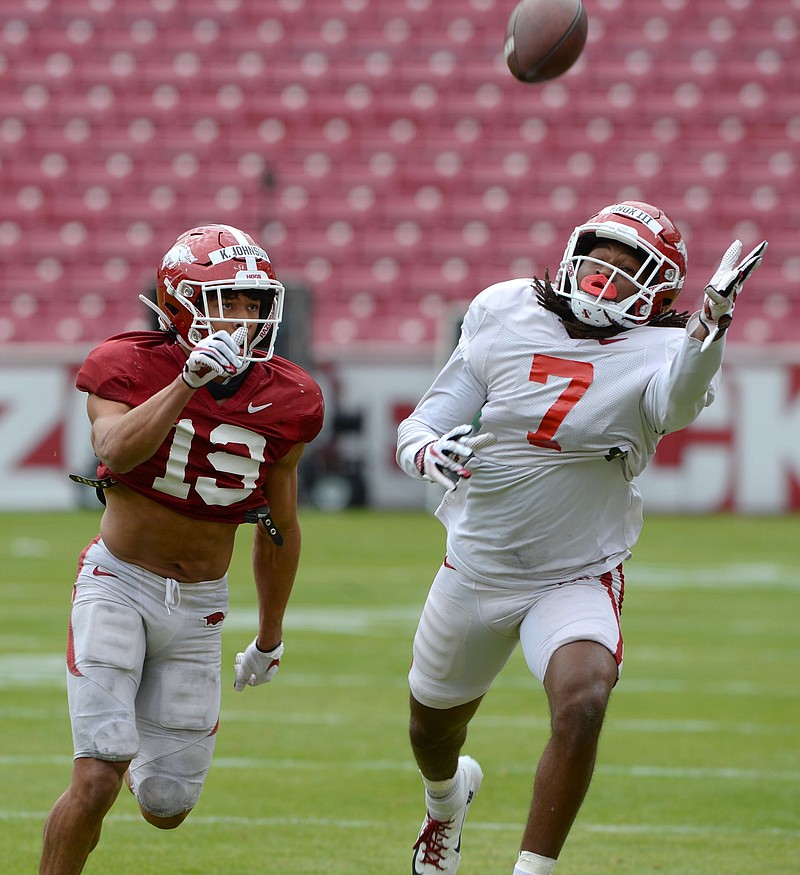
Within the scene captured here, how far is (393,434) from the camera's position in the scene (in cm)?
1609

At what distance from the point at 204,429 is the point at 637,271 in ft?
3.80

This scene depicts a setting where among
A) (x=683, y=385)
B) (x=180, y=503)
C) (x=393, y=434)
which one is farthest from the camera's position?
(x=393, y=434)

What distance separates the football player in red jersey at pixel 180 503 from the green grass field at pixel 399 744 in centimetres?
73

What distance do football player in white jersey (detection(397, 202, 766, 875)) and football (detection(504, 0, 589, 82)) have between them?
1442 mm

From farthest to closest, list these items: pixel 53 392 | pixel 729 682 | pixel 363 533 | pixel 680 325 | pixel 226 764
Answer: pixel 53 392 → pixel 363 533 → pixel 729 682 → pixel 226 764 → pixel 680 325

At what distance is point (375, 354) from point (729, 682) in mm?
8787

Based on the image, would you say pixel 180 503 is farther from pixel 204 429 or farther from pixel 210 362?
pixel 210 362

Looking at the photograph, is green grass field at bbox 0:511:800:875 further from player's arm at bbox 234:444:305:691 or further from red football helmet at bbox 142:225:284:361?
red football helmet at bbox 142:225:284:361

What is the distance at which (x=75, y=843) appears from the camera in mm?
3594

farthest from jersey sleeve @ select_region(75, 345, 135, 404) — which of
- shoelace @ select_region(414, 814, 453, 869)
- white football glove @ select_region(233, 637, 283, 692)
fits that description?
shoelace @ select_region(414, 814, 453, 869)

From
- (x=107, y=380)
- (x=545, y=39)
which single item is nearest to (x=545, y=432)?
(x=107, y=380)

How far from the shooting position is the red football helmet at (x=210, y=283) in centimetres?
385

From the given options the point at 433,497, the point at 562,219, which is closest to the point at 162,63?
the point at 562,219

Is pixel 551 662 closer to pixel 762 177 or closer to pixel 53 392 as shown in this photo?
pixel 53 392
